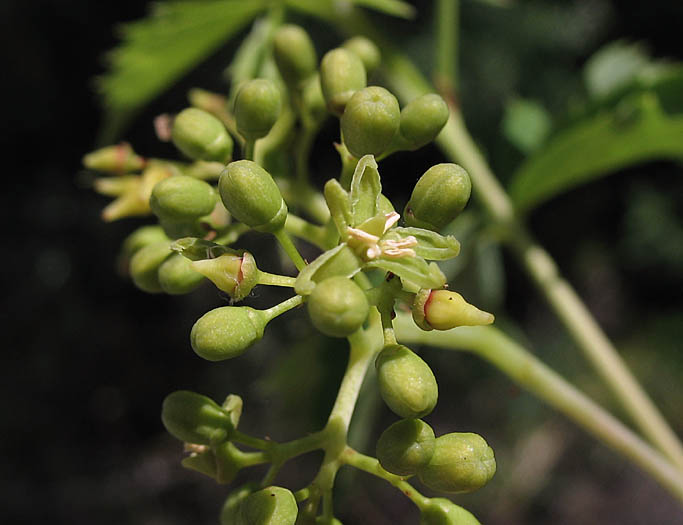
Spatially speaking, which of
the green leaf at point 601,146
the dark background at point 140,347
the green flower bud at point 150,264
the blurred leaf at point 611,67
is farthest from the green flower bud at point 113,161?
the dark background at point 140,347

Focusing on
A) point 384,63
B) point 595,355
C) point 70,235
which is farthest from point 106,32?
point 595,355

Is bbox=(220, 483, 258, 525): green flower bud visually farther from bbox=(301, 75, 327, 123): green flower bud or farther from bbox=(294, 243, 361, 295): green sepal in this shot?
bbox=(301, 75, 327, 123): green flower bud

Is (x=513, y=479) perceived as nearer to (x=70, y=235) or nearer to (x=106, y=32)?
(x=70, y=235)

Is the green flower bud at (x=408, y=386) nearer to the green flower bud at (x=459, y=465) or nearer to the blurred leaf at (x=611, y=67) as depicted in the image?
the green flower bud at (x=459, y=465)

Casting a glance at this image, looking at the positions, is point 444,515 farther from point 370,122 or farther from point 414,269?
point 370,122

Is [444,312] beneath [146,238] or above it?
above

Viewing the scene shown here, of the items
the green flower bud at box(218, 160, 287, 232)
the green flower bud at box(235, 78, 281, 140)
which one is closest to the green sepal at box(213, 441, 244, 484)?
the green flower bud at box(218, 160, 287, 232)

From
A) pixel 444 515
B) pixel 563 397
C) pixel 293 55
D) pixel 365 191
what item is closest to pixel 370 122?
pixel 365 191

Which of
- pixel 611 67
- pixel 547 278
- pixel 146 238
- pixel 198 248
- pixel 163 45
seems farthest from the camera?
pixel 611 67
